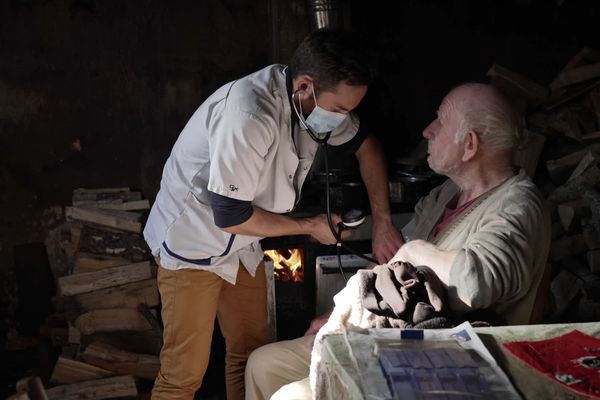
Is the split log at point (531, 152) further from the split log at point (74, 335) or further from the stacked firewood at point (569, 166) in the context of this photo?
the split log at point (74, 335)

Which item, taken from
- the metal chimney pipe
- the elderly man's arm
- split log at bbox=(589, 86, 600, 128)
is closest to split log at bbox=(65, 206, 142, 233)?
the elderly man's arm

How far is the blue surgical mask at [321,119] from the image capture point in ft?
6.72

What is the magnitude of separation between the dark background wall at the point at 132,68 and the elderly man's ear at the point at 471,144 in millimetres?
1475

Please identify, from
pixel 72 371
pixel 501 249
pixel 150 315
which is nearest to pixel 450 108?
pixel 501 249

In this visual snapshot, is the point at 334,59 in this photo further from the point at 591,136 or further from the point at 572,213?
the point at 591,136

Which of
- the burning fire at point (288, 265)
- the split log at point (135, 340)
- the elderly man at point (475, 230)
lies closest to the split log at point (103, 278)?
the split log at point (135, 340)

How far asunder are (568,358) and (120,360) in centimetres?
240

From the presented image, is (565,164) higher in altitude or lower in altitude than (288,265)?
higher

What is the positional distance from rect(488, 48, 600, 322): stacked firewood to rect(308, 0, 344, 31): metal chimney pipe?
33.7 inches

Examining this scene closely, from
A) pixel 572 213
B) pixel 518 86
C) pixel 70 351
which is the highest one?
pixel 518 86

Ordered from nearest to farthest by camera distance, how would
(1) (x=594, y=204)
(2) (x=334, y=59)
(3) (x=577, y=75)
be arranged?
1. (2) (x=334, y=59)
2. (1) (x=594, y=204)
3. (3) (x=577, y=75)

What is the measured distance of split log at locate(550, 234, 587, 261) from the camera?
9.00 feet

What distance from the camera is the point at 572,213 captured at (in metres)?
2.68

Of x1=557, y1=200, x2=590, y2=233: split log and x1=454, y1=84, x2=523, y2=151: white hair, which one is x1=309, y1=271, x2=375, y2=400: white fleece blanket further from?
x1=557, y1=200, x2=590, y2=233: split log
